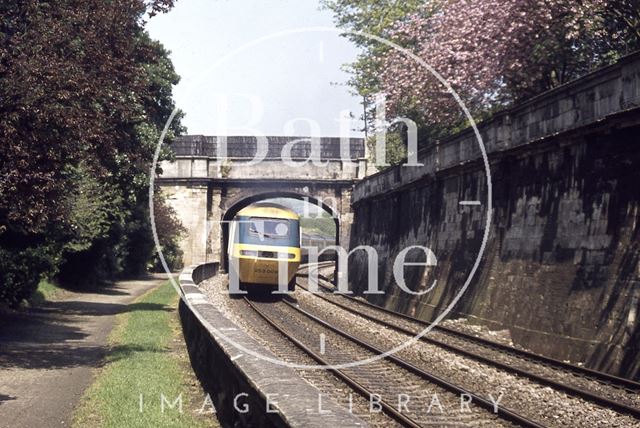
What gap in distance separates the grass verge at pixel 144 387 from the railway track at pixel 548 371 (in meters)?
4.79

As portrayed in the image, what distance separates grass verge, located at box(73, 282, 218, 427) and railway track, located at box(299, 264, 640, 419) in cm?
479

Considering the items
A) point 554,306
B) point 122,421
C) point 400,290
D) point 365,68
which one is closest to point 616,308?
point 554,306

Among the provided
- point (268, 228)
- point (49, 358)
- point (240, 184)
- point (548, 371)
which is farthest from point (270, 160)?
point (548, 371)

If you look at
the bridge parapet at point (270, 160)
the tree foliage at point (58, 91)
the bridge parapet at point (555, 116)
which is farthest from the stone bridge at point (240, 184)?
the tree foliage at point (58, 91)

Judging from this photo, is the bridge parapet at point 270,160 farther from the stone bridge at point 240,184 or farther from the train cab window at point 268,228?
the train cab window at point 268,228

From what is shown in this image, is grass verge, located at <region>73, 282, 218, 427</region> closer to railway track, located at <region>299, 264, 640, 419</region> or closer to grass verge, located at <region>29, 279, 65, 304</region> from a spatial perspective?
railway track, located at <region>299, 264, 640, 419</region>

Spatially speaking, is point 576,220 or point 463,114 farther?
point 463,114

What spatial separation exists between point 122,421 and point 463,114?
2306cm

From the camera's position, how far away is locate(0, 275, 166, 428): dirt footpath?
32.3ft

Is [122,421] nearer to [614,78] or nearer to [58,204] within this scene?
[58,204]

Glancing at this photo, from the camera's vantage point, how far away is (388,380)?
39.6 ft

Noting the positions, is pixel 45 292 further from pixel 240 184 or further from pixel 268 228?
pixel 240 184

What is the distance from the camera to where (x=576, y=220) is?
1545cm

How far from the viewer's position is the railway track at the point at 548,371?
409 inches
